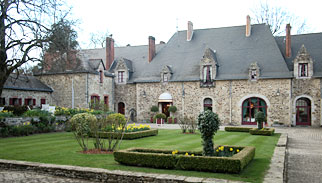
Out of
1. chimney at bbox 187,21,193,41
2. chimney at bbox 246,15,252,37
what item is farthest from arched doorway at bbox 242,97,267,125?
chimney at bbox 187,21,193,41

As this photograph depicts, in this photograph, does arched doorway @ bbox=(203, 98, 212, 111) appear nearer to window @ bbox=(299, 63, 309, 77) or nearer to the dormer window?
window @ bbox=(299, 63, 309, 77)

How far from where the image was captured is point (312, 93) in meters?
23.8

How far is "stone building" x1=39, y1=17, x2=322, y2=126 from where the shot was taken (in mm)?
24266

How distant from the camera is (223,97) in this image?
26047mm

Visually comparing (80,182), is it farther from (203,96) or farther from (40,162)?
(203,96)

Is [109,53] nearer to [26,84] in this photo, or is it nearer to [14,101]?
[26,84]

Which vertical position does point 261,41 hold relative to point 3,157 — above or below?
above

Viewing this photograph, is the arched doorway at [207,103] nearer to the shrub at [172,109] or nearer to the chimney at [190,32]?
the shrub at [172,109]

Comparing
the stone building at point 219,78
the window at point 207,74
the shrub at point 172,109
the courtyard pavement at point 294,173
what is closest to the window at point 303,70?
the stone building at point 219,78

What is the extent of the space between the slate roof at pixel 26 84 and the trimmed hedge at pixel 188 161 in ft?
54.8

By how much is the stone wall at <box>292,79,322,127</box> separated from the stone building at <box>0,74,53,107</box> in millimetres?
21483

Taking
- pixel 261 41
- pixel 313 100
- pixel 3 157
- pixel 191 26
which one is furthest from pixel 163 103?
pixel 3 157

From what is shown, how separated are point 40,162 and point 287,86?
68.8 feet

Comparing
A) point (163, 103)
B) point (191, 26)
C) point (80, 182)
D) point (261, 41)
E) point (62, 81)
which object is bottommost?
point (80, 182)
